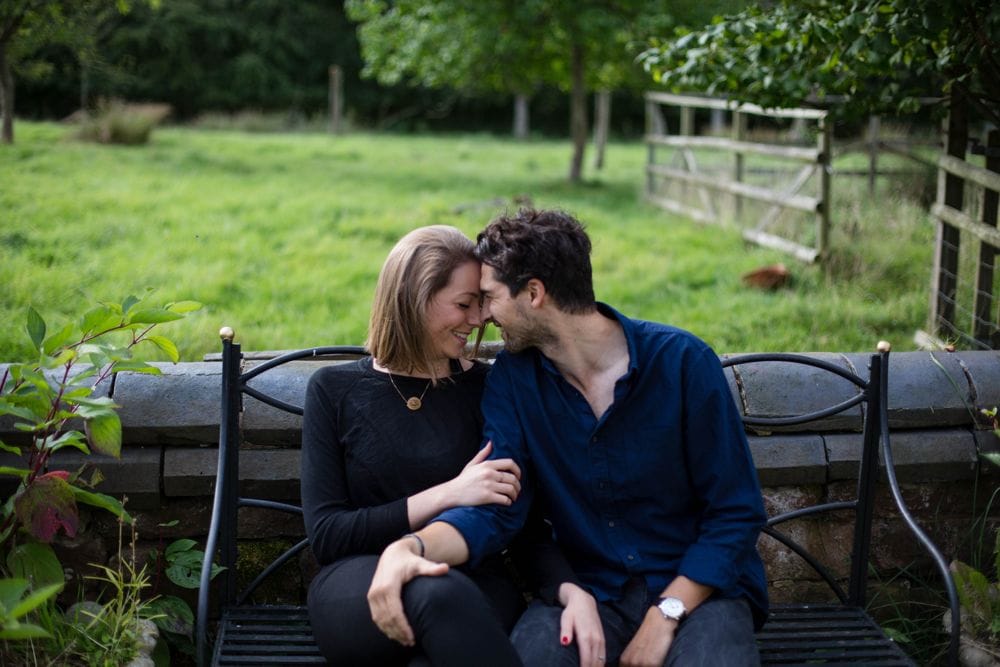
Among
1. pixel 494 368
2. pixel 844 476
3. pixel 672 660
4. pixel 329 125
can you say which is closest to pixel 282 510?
pixel 494 368

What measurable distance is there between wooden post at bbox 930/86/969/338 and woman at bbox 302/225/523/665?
11.3ft

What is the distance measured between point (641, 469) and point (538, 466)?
9.8 inches

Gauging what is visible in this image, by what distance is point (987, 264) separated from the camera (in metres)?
5.05

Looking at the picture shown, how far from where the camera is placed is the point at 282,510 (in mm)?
2980

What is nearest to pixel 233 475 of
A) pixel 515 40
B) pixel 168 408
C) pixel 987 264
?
pixel 168 408

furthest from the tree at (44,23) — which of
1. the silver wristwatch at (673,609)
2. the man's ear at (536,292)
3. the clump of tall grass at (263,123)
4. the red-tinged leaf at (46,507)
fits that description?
the clump of tall grass at (263,123)

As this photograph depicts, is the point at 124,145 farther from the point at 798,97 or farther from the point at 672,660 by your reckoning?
the point at 672,660

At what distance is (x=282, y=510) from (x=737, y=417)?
125cm

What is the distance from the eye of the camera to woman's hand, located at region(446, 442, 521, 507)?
100 inches

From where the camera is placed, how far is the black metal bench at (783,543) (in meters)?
2.64

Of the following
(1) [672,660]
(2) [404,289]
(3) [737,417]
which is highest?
(2) [404,289]

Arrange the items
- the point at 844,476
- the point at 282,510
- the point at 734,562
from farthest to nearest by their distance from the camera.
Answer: the point at 844,476
the point at 282,510
the point at 734,562

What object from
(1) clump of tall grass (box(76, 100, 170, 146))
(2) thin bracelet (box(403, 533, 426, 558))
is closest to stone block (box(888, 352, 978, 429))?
(2) thin bracelet (box(403, 533, 426, 558))

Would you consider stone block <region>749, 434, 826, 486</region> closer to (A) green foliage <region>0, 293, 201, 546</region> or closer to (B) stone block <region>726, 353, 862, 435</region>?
(B) stone block <region>726, 353, 862, 435</region>
